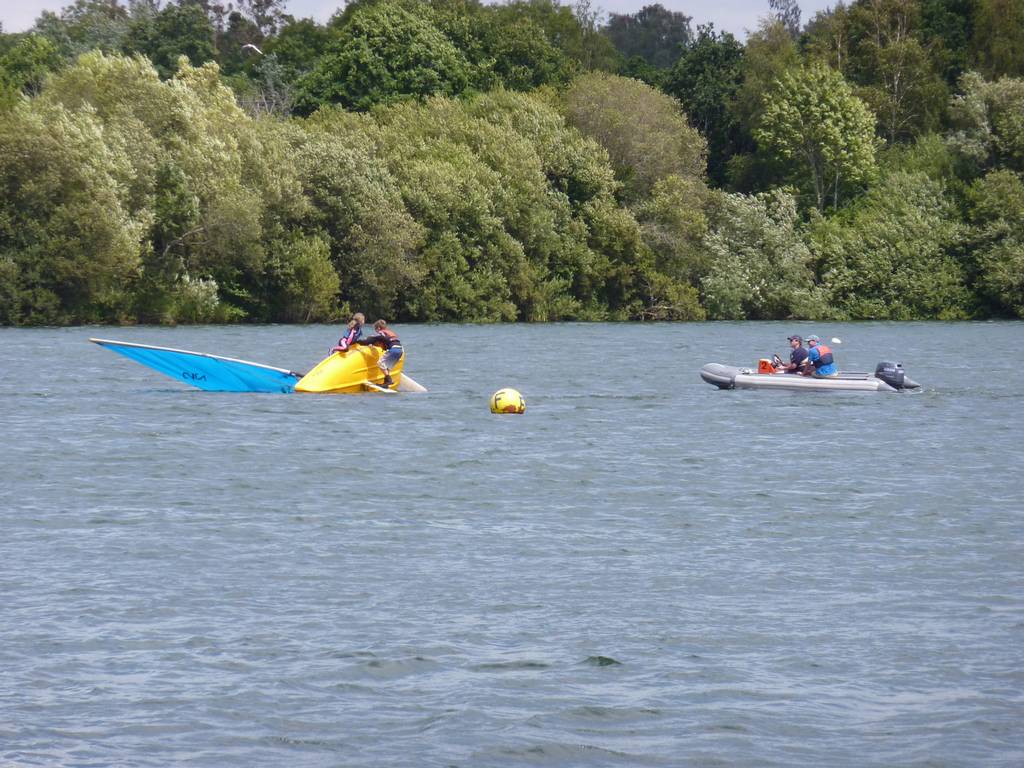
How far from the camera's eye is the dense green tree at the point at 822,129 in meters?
89.2

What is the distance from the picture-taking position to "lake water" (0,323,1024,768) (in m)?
11.5

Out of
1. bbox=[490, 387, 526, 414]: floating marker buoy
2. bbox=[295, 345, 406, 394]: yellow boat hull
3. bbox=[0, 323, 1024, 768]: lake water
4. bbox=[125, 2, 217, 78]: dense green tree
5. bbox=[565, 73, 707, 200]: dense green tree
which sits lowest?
bbox=[0, 323, 1024, 768]: lake water

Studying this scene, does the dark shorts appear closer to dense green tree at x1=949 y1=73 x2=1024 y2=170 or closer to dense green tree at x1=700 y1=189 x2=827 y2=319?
dense green tree at x1=700 y1=189 x2=827 y2=319

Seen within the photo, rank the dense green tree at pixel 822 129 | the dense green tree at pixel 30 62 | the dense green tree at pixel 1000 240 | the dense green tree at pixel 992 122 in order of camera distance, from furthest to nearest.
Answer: the dense green tree at pixel 30 62 → the dense green tree at pixel 822 129 → the dense green tree at pixel 992 122 → the dense green tree at pixel 1000 240

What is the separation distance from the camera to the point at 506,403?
114 ft

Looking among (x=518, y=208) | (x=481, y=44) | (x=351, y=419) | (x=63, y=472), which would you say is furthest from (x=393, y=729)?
(x=481, y=44)

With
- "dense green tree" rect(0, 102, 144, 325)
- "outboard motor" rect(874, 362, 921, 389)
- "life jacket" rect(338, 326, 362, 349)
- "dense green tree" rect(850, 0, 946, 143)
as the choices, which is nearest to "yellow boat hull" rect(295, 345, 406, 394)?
"life jacket" rect(338, 326, 362, 349)

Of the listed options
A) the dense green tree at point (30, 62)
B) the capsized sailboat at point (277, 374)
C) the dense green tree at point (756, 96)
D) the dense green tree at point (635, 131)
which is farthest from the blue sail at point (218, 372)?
the dense green tree at point (30, 62)

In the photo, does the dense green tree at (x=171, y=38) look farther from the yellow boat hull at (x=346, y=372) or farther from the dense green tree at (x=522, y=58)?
the yellow boat hull at (x=346, y=372)

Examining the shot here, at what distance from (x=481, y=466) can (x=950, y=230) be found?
61736 millimetres

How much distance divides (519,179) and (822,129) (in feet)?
64.4

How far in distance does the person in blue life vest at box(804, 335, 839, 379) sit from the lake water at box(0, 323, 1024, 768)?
14.0 feet

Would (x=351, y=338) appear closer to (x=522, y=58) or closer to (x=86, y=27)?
(x=522, y=58)

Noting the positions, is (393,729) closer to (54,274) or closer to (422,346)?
(422,346)
